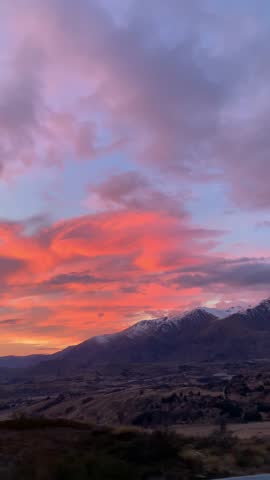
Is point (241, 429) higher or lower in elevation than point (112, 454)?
lower

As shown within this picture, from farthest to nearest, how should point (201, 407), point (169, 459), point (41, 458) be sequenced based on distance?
point (201, 407) < point (169, 459) < point (41, 458)

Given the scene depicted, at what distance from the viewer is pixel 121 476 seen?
18438mm

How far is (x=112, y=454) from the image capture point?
21.8 meters

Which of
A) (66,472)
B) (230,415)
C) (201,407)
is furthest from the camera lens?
(201,407)

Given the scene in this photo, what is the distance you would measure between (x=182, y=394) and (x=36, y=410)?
854 inches

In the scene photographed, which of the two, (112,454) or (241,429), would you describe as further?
(241,429)

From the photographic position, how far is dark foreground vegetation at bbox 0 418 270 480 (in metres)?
18.2

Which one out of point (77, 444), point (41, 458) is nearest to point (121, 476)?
point (41, 458)

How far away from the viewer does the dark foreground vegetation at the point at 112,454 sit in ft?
59.8

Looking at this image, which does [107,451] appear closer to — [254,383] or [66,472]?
[66,472]

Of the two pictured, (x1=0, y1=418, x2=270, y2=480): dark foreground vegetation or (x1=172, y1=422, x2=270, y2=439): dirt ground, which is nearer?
(x1=0, y1=418, x2=270, y2=480): dark foreground vegetation

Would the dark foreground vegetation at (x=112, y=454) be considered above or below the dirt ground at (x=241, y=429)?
above

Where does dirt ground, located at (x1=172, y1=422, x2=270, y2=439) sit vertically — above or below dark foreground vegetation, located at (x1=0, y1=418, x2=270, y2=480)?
below

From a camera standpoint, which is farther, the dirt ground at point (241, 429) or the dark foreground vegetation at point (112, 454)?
the dirt ground at point (241, 429)
